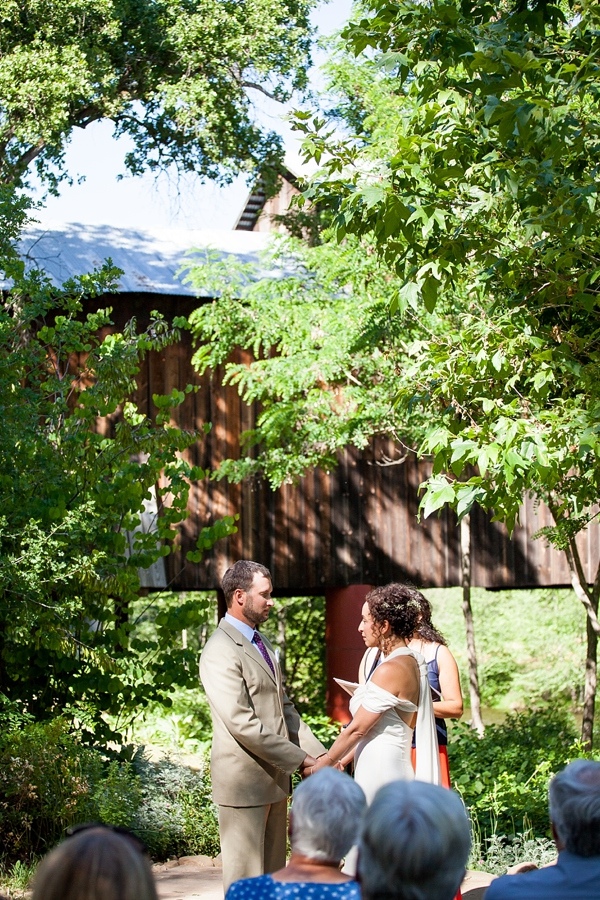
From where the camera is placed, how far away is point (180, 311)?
14.8 metres

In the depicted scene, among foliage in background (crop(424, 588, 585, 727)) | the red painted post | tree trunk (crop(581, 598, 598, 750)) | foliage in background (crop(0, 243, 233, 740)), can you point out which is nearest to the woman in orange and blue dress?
foliage in background (crop(0, 243, 233, 740))

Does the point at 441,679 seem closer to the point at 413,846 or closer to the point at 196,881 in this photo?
the point at 196,881

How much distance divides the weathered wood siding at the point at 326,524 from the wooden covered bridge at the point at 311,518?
1cm

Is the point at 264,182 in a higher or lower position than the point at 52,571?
higher

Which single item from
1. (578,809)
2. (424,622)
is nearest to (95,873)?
(578,809)

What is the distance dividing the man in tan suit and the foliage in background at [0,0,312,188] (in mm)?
10151

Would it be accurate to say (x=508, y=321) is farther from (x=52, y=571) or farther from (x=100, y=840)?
(x=100, y=840)

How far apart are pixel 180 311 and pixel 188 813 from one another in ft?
25.5

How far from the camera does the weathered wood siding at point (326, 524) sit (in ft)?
47.2

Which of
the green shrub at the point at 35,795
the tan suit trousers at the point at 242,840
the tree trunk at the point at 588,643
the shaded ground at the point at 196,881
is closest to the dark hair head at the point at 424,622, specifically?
the tan suit trousers at the point at 242,840

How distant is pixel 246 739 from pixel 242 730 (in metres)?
0.05

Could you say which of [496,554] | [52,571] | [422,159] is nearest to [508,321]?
[422,159]

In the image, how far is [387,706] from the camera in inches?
189

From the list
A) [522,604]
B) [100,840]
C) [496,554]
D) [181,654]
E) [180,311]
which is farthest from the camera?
[522,604]
